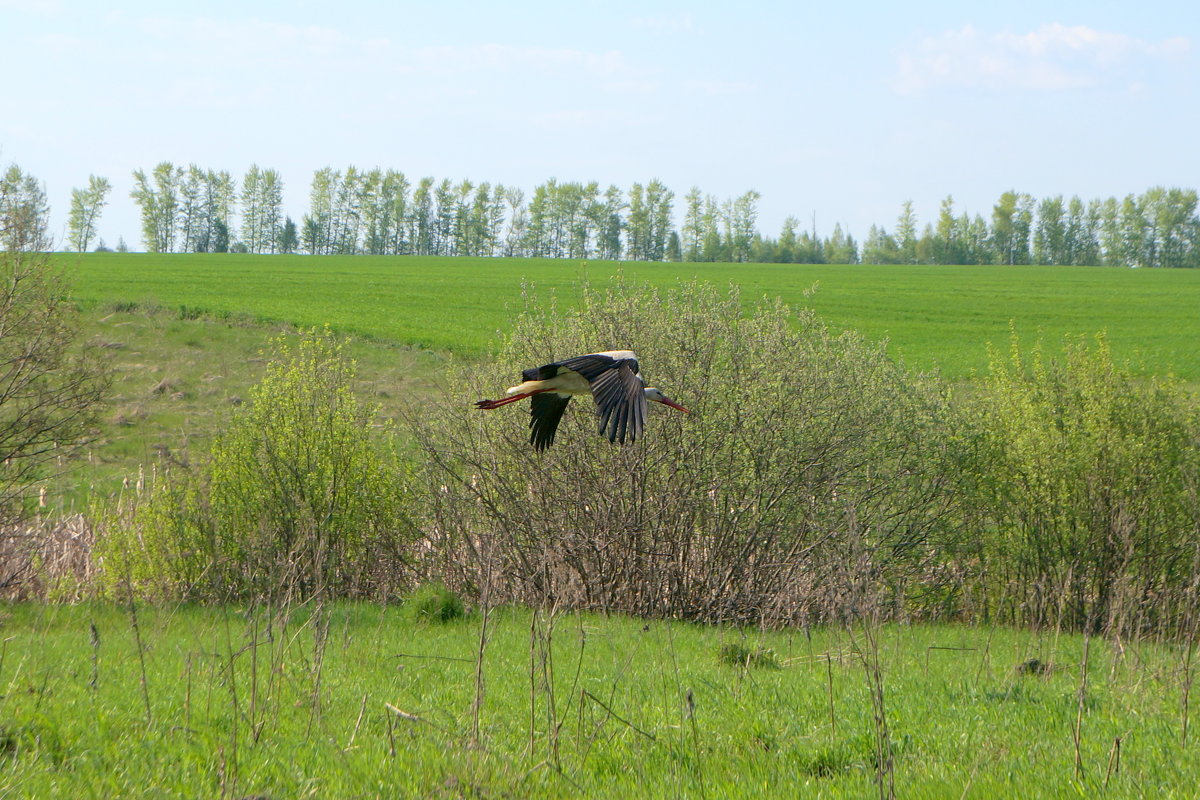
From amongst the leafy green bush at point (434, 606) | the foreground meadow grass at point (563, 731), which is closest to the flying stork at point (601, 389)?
the foreground meadow grass at point (563, 731)

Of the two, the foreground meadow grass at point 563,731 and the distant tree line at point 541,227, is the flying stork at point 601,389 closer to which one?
the foreground meadow grass at point 563,731

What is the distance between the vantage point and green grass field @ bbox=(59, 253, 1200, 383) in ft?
137

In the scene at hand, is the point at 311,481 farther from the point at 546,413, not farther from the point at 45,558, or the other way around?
the point at 546,413

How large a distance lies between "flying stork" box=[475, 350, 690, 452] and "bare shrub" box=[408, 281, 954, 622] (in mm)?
5600

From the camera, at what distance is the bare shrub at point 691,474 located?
13883mm

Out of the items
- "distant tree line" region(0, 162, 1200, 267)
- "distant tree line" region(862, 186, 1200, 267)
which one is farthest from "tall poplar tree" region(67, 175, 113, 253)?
"distant tree line" region(862, 186, 1200, 267)

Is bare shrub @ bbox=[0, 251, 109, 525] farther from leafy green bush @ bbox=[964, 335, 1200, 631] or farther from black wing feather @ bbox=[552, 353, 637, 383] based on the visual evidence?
leafy green bush @ bbox=[964, 335, 1200, 631]

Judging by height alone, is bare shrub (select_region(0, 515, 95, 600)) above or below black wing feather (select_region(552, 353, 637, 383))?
below

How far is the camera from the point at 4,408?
15.5m

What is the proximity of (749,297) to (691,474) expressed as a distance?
3814cm

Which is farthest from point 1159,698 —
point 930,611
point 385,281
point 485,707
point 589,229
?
point 589,229

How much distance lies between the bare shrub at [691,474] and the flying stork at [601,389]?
18.4ft

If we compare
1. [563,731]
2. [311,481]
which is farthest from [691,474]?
[563,731]

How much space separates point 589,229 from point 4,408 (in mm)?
91838
